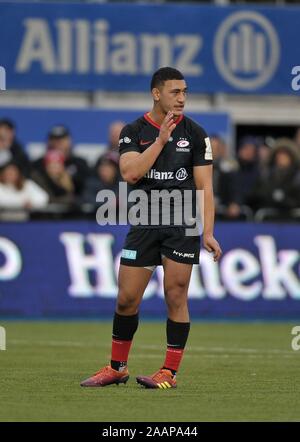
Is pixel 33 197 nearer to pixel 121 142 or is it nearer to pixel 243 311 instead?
pixel 243 311

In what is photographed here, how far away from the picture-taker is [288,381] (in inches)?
432

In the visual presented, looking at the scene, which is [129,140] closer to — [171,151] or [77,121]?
[171,151]

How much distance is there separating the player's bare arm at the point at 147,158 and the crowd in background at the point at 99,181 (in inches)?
349

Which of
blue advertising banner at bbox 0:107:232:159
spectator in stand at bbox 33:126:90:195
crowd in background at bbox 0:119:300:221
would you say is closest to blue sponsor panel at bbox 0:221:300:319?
crowd in background at bbox 0:119:300:221

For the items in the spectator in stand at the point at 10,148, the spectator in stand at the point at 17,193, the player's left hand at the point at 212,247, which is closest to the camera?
the player's left hand at the point at 212,247

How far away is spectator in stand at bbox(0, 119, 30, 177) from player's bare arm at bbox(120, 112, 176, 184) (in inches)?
380

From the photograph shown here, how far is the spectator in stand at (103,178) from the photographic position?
1920cm

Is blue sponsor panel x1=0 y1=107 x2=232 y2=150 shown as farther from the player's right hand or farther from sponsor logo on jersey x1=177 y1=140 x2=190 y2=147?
the player's right hand

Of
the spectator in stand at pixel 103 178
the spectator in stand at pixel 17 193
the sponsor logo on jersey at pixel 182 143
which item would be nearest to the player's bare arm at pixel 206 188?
the sponsor logo on jersey at pixel 182 143

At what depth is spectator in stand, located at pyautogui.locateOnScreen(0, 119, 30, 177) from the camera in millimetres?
19719

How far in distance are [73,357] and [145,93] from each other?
11282mm

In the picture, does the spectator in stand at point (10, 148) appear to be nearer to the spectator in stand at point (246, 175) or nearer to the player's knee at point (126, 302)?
the spectator in stand at point (246, 175)

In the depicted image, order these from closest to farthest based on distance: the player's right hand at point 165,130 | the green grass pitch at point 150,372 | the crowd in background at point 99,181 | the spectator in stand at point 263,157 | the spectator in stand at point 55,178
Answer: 1. the green grass pitch at point 150,372
2. the player's right hand at point 165,130
3. the crowd in background at point 99,181
4. the spectator in stand at point 55,178
5. the spectator in stand at point 263,157

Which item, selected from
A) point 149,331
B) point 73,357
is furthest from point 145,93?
point 73,357
